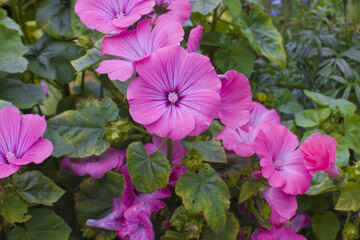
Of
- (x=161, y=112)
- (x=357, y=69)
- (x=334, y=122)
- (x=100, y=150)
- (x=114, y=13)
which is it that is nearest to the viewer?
(x=161, y=112)

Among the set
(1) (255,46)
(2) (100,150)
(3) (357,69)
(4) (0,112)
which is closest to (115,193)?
(2) (100,150)

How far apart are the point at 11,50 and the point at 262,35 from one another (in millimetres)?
602

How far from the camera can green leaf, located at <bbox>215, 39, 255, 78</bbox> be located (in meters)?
1.11

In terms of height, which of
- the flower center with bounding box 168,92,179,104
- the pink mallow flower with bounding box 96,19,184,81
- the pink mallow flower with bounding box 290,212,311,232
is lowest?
the pink mallow flower with bounding box 290,212,311,232

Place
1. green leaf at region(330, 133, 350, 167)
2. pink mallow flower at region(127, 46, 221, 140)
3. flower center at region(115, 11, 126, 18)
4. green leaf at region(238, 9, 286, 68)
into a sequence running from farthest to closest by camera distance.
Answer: green leaf at region(238, 9, 286, 68), green leaf at region(330, 133, 350, 167), flower center at region(115, 11, 126, 18), pink mallow flower at region(127, 46, 221, 140)

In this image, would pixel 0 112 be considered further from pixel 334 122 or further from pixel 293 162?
pixel 334 122

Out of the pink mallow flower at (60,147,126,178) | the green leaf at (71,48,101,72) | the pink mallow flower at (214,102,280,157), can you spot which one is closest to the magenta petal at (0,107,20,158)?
Result: the green leaf at (71,48,101,72)

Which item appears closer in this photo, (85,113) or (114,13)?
(114,13)

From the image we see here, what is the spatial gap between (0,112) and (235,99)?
39 cm

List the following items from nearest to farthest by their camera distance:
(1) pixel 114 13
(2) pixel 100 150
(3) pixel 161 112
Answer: (3) pixel 161 112 → (1) pixel 114 13 → (2) pixel 100 150

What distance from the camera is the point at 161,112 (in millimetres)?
680

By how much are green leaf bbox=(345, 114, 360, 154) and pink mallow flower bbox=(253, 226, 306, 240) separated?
27cm

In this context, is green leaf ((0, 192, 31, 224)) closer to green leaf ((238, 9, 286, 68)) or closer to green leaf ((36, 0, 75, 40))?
green leaf ((36, 0, 75, 40))

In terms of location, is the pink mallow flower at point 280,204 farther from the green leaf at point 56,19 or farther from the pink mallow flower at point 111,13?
the green leaf at point 56,19
